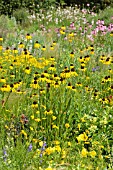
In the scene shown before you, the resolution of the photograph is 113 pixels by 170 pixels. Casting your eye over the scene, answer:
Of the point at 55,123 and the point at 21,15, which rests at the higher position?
the point at 21,15

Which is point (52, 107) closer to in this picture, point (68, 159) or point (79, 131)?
point (79, 131)

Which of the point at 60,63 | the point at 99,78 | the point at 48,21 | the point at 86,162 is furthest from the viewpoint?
the point at 48,21

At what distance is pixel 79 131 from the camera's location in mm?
4527

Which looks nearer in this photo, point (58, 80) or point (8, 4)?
point (58, 80)

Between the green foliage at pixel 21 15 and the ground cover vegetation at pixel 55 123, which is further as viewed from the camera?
the green foliage at pixel 21 15

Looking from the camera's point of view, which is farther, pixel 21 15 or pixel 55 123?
pixel 21 15

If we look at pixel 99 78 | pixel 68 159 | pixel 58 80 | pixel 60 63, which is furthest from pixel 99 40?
pixel 68 159

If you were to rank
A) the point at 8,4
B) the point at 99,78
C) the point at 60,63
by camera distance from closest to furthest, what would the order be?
the point at 99,78 < the point at 60,63 < the point at 8,4

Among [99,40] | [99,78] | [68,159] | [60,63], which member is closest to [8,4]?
[99,40]

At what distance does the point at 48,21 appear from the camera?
1280cm

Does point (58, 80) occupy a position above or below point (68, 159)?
above

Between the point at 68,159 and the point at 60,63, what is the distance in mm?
3291

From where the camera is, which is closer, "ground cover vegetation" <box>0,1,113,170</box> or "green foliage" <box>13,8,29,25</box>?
"ground cover vegetation" <box>0,1,113,170</box>

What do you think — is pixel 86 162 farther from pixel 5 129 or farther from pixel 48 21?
pixel 48 21
